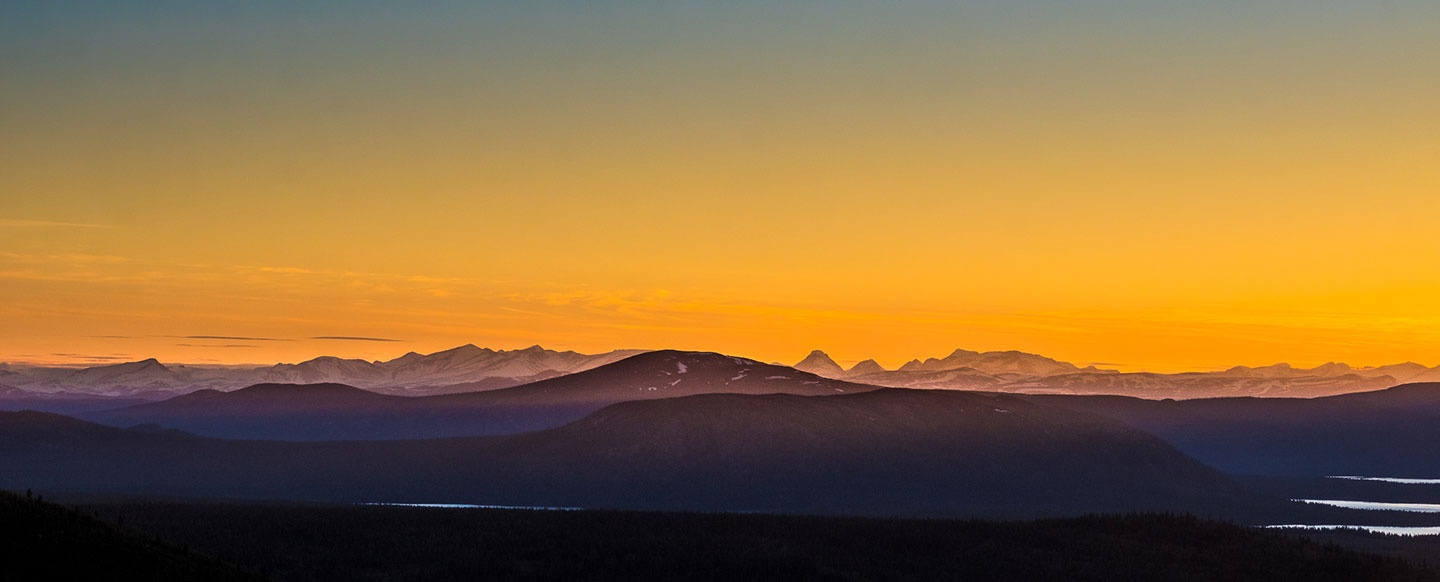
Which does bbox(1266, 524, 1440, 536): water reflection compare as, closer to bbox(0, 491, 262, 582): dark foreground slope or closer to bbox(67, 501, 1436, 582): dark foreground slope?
bbox(67, 501, 1436, 582): dark foreground slope

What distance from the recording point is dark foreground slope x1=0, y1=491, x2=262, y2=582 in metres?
40.0

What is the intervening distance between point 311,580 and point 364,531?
16779mm

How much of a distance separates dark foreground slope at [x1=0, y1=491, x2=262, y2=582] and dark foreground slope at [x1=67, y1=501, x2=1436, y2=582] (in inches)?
1640

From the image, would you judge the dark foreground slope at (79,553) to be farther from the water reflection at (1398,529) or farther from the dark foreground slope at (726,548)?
the water reflection at (1398,529)

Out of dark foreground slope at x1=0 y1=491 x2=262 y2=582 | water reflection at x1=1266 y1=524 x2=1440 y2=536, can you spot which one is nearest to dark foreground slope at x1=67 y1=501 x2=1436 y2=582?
dark foreground slope at x1=0 y1=491 x2=262 y2=582

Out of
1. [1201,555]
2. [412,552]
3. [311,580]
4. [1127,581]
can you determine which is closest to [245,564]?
[311,580]

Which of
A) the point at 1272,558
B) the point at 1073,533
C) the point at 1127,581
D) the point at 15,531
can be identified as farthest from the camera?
the point at 1073,533

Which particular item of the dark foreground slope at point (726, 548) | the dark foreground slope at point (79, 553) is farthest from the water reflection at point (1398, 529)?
the dark foreground slope at point (79, 553)

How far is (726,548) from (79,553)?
63.2 meters

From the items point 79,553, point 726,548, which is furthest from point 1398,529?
point 79,553

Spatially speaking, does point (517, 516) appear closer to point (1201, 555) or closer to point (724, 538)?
point (724, 538)

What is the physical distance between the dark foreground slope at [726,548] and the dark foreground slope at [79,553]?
4167cm

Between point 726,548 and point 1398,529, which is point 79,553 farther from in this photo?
point 1398,529

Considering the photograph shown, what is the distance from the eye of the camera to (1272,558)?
100562 mm
